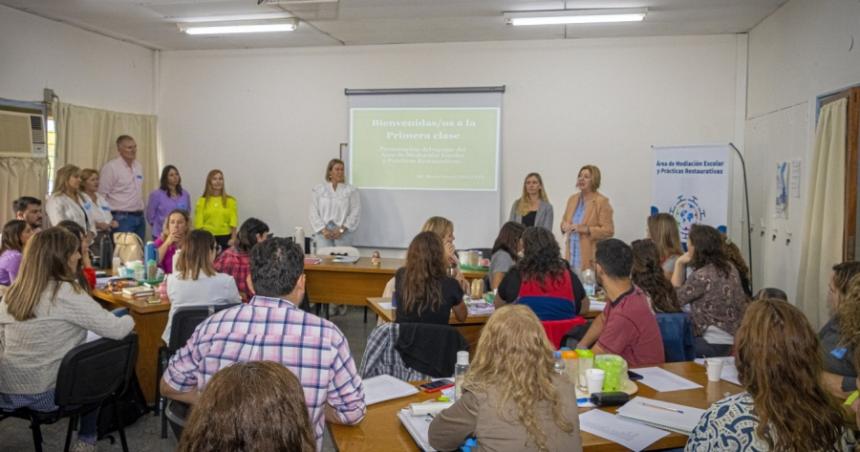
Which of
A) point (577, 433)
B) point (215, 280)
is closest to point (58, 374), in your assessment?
point (215, 280)

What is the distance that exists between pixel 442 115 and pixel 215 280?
4541 millimetres

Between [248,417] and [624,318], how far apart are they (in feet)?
7.61

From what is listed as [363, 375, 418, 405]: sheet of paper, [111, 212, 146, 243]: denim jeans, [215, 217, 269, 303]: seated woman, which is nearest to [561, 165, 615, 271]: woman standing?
[215, 217, 269, 303]: seated woman

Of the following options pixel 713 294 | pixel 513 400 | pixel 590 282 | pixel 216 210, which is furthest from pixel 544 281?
pixel 216 210

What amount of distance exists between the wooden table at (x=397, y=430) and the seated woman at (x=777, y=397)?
38 cm

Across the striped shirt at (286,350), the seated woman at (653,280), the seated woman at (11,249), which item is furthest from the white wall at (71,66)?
the seated woman at (653,280)

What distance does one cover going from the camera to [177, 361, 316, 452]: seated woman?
1.08 m

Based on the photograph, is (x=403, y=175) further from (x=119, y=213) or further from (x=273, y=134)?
(x=119, y=213)

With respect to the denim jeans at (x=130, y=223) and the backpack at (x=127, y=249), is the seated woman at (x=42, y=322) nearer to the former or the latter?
the backpack at (x=127, y=249)

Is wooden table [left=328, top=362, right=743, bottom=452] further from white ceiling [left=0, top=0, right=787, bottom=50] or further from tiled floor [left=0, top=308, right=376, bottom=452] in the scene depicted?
white ceiling [left=0, top=0, right=787, bottom=50]

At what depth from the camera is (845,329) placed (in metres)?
2.43

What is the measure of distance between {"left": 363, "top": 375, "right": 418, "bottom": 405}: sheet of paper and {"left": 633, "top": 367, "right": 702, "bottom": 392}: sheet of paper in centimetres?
99

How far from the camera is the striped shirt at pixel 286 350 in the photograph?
215 centimetres

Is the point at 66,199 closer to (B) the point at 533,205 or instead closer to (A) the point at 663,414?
(B) the point at 533,205
